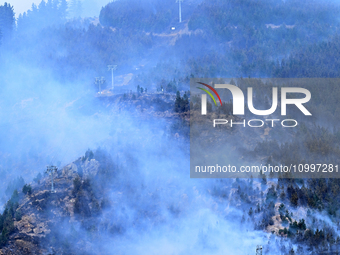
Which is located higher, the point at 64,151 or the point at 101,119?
the point at 101,119

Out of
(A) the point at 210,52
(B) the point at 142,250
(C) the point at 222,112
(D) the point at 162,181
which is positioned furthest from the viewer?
(A) the point at 210,52

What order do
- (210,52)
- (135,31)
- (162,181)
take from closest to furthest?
(162,181)
(210,52)
(135,31)

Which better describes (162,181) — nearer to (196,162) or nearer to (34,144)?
(196,162)

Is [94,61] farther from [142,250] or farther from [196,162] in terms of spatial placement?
[142,250]

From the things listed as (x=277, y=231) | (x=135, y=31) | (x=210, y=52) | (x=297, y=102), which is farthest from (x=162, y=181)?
(x=135, y=31)

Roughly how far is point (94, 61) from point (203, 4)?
28456mm

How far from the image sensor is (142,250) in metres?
43.4

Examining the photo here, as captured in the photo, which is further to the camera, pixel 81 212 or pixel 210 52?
pixel 210 52

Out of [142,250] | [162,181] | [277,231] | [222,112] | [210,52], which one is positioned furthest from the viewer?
[210,52]

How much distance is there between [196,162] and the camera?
49844mm

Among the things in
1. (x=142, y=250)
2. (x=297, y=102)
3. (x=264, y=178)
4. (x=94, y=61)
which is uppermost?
(x=94, y=61)

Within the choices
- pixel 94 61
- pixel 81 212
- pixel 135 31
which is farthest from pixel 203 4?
pixel 81 212

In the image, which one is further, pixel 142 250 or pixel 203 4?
pixel 203 4

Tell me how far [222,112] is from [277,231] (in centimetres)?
1877
